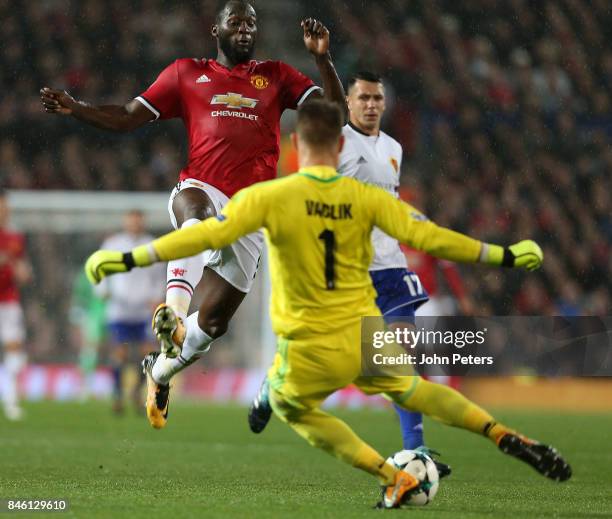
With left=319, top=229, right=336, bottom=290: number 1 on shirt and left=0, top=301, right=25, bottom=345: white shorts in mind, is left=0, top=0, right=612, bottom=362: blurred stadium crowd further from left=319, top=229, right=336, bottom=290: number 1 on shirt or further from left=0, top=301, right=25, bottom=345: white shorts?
left=319, top=229, right=336, bottom=290: number 1 on shirt

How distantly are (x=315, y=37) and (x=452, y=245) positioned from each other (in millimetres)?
2135

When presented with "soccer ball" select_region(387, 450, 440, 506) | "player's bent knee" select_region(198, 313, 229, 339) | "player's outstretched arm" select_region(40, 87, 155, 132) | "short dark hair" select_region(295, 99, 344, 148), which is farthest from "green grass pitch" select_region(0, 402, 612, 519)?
"player's outstretched arm" select_region(40, 87, 155, 132)

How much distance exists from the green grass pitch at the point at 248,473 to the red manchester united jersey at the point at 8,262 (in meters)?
1.69

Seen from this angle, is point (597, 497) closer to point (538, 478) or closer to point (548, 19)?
point (538, 478)

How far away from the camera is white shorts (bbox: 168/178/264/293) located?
705 centimetres

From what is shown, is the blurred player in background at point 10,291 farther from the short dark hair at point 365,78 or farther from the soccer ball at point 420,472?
the soccer ball at point 420,472

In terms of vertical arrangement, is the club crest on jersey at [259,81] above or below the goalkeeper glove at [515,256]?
above

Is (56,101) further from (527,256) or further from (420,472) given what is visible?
(527,256)

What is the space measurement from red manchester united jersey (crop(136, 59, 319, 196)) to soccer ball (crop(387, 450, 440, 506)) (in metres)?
1.89

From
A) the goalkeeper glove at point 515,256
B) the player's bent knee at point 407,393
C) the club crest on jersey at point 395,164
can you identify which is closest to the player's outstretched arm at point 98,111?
the club crest on jersey at point 395,164

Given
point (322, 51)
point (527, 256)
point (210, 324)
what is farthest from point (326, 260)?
point (210, 324)

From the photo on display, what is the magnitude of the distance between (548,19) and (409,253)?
10.3 metres

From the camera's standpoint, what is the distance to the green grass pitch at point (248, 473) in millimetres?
5625

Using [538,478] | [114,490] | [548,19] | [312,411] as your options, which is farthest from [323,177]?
[548,19]
